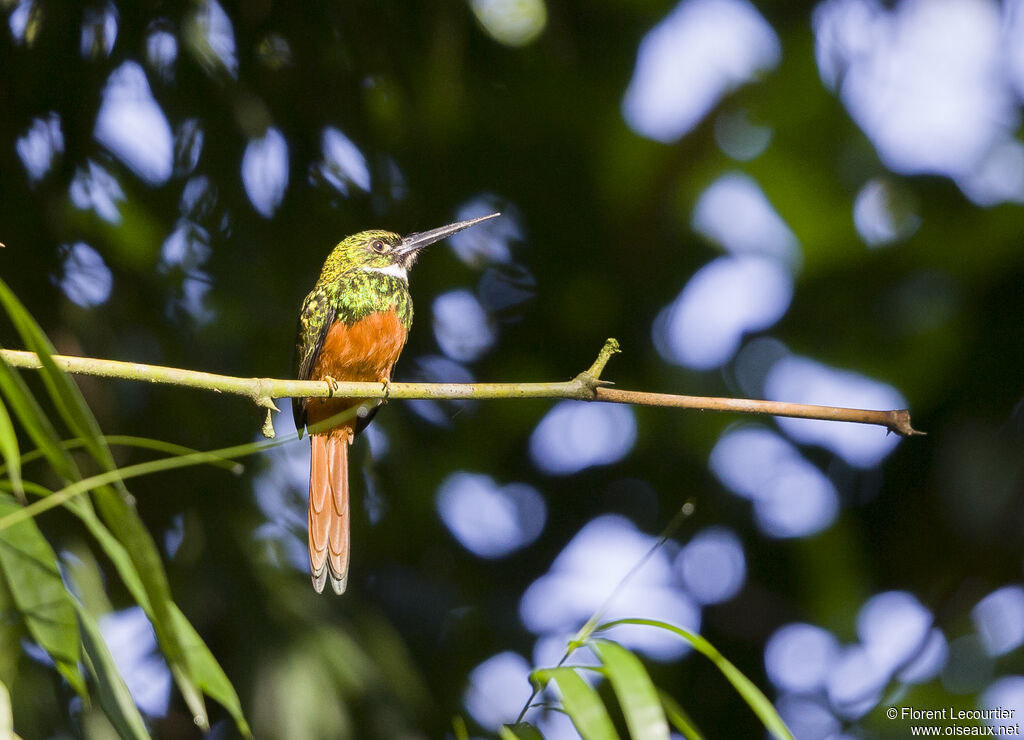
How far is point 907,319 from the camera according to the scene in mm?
3164

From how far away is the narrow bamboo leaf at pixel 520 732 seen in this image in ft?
4.01

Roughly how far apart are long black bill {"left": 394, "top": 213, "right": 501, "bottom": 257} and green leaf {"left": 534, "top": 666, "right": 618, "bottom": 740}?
1915 mm

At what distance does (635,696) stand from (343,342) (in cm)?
209

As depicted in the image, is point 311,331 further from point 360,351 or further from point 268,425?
point 268,425

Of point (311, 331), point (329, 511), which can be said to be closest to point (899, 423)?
point (329, 511)

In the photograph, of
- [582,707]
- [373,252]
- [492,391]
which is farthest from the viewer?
[373,252]

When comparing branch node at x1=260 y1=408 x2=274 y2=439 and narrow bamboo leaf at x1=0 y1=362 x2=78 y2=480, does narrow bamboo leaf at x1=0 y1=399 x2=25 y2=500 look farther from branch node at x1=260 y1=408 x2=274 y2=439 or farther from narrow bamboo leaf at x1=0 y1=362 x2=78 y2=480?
branch node at x1=260 y1=408 x2=274 y2=439

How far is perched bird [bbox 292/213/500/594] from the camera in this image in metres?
2.65

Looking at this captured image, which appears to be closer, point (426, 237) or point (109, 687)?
point (109, 687)

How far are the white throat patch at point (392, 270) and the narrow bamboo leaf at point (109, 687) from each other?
7.22ft

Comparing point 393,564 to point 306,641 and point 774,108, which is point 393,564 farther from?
point 774,108

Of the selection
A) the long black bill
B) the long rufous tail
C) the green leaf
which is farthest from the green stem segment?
the long black bill

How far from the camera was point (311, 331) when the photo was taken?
9.99 feet

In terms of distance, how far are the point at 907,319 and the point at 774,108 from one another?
84cm
